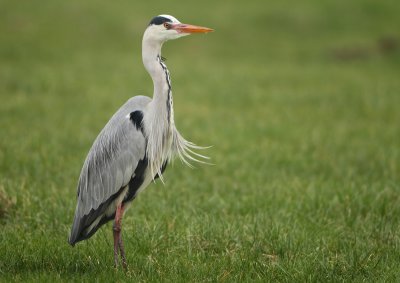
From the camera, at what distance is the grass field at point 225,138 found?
4914mm

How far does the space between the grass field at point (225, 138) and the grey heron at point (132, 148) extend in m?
0.35

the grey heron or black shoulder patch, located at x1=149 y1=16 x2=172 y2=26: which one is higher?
black shoulder patch, located at x1=149 y1=16 x2=172 y2=26

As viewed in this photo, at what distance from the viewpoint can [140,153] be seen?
4.84 metres

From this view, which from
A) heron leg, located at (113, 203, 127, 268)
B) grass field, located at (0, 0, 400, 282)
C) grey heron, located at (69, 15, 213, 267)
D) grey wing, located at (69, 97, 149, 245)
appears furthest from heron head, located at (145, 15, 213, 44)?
grass field, located at (0, 0, 400, 282)

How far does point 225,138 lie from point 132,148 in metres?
5.32

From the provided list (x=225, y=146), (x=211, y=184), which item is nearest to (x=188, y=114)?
(x=225, y=146)

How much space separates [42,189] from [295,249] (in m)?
3.10

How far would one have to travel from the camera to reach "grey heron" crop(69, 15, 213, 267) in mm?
4789

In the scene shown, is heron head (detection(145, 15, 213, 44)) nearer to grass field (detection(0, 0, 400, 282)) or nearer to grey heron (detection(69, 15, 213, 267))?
grey heron (detection(69, 15, 213, 267))

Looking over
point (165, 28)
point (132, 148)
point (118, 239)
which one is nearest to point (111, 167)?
point (132, 148)

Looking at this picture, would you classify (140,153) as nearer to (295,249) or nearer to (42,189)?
(295,249)

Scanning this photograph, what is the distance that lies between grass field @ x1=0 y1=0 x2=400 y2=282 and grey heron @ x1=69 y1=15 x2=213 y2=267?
350mm

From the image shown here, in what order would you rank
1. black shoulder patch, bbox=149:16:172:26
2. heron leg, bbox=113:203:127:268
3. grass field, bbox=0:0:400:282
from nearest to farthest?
heron leg, bbox=113:203:127:268, black shoulder patch, bbox=149:16:172:26, grass field, bbox=0:0:400:282

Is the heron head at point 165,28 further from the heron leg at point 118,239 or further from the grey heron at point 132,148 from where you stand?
the heron leg at point 118,239
